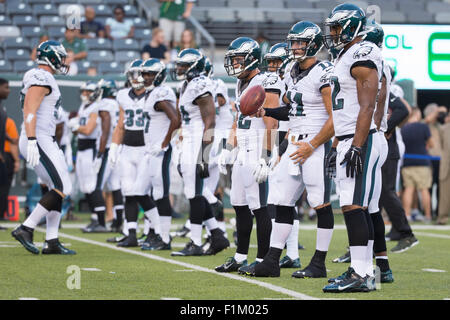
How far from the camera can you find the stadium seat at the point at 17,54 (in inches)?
693

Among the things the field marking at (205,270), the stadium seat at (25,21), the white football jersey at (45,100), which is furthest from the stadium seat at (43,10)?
the white football jersey at (45,100)

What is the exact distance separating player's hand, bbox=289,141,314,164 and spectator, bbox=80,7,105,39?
1255 centimetres

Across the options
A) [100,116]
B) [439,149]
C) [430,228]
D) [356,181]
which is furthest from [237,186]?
[439,149]

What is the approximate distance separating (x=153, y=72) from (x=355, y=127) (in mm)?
3884

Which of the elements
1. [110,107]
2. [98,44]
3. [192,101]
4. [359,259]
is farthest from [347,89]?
[98,44]

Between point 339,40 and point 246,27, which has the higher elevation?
point 246,27

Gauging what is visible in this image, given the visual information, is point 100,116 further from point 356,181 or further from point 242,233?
point 356,181

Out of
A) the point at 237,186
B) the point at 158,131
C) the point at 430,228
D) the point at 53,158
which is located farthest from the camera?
the point at 430,228

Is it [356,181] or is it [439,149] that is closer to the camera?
[356,181]

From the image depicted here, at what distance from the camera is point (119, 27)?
62.6ft

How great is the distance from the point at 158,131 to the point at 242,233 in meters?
2.23

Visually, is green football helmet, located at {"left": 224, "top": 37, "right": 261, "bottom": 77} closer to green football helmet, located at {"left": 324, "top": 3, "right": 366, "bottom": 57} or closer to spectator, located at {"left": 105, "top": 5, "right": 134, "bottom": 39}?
green football helmet, located at {"left": 324, "top": 3, "right": 366, "bottom": 57}

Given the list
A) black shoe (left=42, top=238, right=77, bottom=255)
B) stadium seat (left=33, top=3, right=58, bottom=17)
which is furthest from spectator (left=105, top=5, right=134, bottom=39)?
black shoe (left=42, top=238, right=77, bottom=255)

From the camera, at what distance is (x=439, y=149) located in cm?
1530
